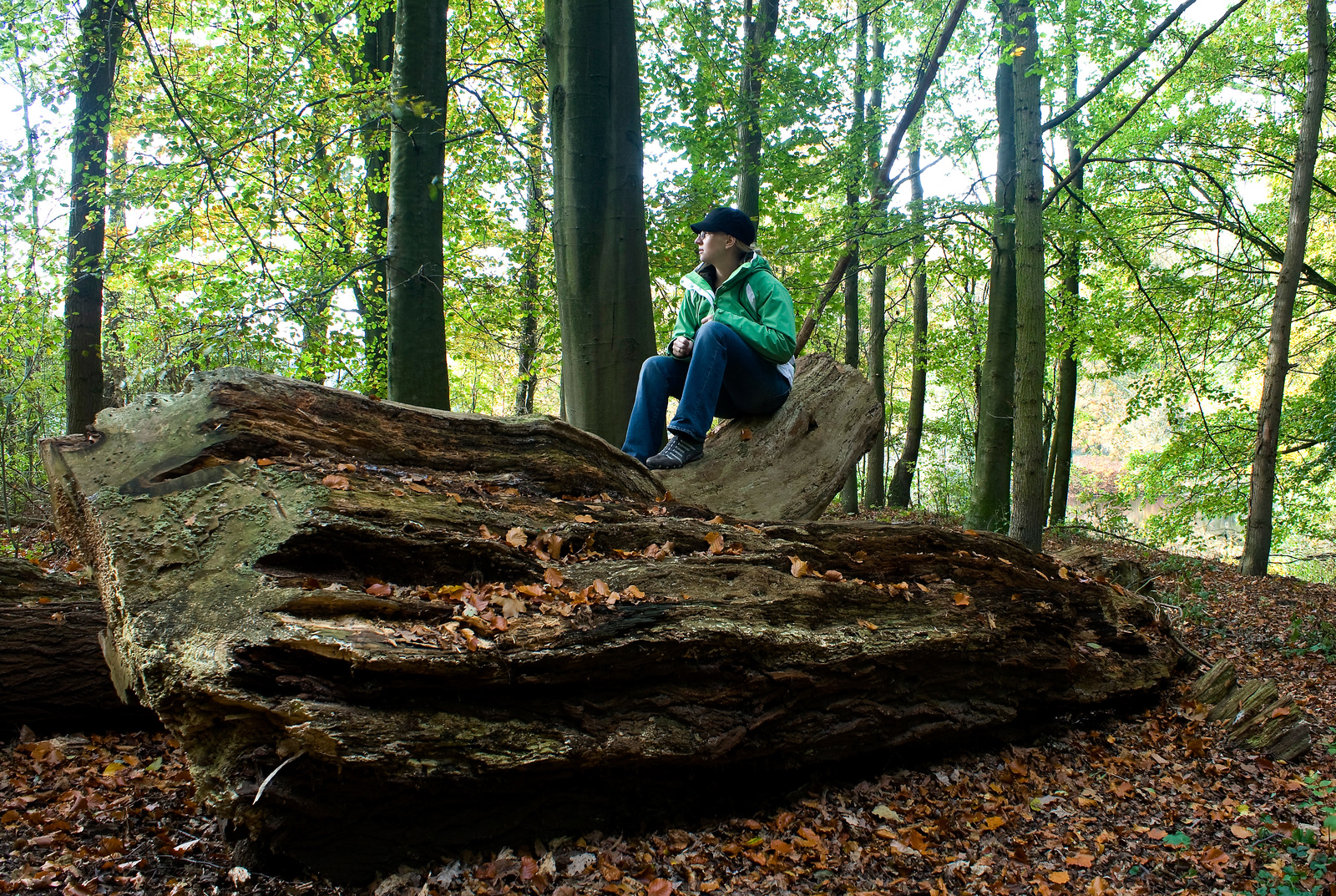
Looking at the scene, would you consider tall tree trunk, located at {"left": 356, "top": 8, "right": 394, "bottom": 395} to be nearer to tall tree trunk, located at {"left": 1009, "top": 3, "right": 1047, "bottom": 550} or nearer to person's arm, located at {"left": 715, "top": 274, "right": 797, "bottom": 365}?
person's arm, located at {"left": 715, "top": 274, "right": 797, "bottom": 365}

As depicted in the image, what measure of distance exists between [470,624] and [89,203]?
27.2ft

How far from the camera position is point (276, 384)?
3.62m

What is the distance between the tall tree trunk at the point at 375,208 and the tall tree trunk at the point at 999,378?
7.11m

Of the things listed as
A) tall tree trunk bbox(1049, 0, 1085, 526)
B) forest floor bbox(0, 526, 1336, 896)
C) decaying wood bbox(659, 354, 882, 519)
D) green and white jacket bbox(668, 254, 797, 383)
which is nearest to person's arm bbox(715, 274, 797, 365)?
green and white jacket bbox(668, 254, 797, 383)

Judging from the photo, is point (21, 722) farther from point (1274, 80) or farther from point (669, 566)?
point (1274, 80)

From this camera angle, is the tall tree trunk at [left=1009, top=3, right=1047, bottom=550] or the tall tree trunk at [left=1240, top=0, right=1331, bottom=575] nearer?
the tall tree trunk at [left=1009, top=3, right=1047, bottom=550]

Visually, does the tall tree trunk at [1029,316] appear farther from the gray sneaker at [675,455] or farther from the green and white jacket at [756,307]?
the gray sneaker at [675,455]

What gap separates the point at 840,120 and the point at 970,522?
5.30 metres

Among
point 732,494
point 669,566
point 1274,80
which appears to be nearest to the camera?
point 669,566

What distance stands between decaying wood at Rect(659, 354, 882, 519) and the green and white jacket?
434 millimetres

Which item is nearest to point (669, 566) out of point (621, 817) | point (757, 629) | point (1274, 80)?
point (757, 629)

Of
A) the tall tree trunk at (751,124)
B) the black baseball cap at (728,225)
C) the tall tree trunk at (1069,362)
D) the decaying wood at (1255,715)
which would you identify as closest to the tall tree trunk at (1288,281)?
the tall tree trunk at (1069,362)

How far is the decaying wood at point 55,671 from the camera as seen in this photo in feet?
12.1

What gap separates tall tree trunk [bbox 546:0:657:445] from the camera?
17.3ft
